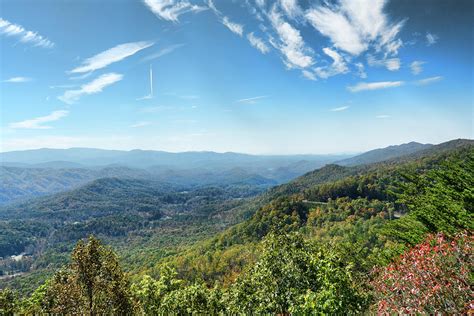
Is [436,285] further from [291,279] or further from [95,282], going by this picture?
[95,282]

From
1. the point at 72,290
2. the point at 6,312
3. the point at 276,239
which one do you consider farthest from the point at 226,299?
the point at 6,312

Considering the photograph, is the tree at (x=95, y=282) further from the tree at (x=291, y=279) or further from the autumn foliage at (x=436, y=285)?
the autumn foliage at (x=436, y=285)

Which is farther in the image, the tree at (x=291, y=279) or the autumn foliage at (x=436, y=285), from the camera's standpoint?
the tree at (x=291, y=279)

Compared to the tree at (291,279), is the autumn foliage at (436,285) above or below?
above

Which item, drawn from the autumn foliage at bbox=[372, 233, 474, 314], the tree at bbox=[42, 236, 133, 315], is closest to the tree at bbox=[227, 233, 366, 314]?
the autumn foliage at bbox=[372, 233, 474, 314]

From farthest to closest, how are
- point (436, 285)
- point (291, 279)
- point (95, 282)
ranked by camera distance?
point (291, 279)
point (95, 282)
point (436, 285)

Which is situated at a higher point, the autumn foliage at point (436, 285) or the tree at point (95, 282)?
the autumn foliage at point (436, 285)

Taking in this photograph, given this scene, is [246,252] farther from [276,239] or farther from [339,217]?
[276,239]

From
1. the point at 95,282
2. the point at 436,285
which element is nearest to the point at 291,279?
the point at 436,285

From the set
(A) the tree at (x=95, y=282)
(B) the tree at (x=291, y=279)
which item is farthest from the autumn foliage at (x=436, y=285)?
(A) the tree at (x=95, y=282)
